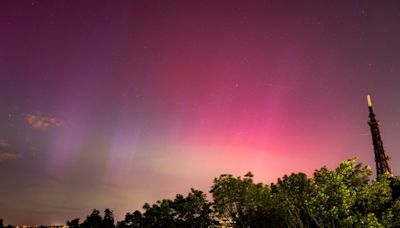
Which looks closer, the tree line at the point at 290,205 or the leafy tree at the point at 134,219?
the tree line at the point at 290,205

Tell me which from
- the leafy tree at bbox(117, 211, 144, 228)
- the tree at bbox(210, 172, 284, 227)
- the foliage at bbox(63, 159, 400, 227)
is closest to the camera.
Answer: the foliage at bbox(63, 159, 400, 227)

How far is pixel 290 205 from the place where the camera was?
38406mm

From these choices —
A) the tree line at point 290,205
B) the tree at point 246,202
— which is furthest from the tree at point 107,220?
the tree at point 246,202

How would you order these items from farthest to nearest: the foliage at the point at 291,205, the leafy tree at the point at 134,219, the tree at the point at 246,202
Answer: the leafy tree at the point at 134,219
the tree at the point at 246,202
the foliage at the point at 291,205

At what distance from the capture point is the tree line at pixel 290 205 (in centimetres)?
3162

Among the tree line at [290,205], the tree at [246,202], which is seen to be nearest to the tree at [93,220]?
the tree line at [290,205]

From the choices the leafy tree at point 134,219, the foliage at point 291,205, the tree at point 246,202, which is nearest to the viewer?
the foliage at point 291,205

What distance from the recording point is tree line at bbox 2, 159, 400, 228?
31625 millimetres

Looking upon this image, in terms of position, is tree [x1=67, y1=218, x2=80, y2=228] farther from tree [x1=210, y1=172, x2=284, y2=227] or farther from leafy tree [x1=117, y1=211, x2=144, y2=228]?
tree [x1=210, y1=172, x2=284, y2=227]

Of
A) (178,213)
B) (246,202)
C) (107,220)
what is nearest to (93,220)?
(107,220)

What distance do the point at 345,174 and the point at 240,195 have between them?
1496 centimetres

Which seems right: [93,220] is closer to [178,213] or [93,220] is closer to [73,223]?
[73,223]

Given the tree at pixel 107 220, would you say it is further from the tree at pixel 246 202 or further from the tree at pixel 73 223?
the tree at pixel 246 202

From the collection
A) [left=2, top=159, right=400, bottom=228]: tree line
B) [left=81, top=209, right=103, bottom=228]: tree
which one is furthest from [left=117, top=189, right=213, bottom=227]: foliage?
[left=81, top=209, right=103, bottom=228]: tree
